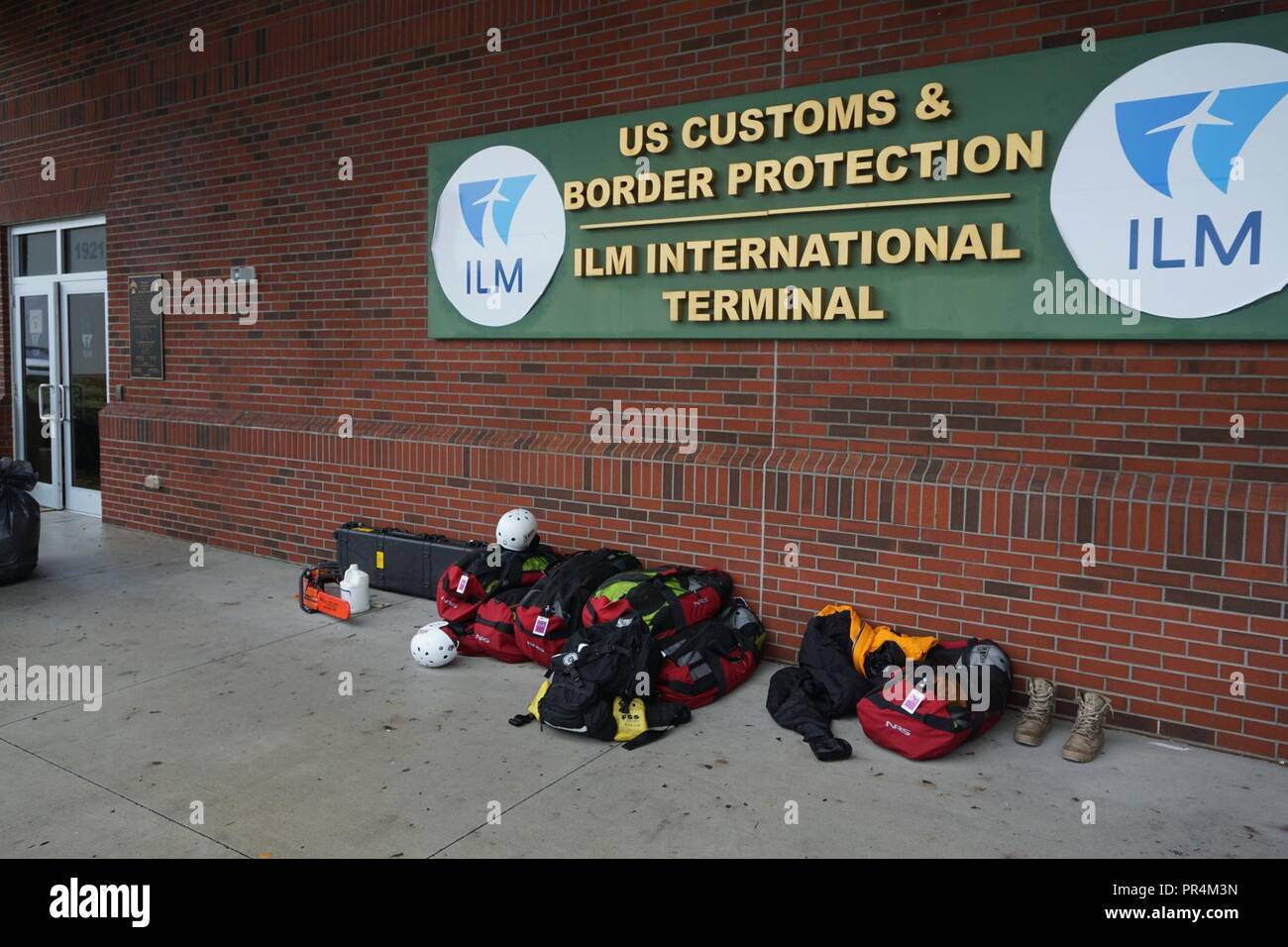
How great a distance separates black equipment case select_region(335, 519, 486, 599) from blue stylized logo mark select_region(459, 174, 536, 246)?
215cm

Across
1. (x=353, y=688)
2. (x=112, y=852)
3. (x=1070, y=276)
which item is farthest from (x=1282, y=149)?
(x=112, y=852)

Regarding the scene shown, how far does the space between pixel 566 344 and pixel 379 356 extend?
1.84m

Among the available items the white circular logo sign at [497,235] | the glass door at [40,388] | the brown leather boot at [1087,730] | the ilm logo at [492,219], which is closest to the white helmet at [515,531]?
the white circular logo sign at [497,235]

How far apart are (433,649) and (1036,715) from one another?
3.19m

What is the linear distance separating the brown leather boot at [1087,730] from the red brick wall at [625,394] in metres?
0.22

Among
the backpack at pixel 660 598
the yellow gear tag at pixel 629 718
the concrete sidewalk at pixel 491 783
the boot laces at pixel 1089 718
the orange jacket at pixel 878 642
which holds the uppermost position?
the backpack at pixel 660 598

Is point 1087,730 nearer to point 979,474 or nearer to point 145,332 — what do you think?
point 979,474

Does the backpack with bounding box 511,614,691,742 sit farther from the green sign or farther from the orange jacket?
the green sign

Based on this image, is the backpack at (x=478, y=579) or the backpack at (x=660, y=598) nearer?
the backpack at (x=660, y=598)

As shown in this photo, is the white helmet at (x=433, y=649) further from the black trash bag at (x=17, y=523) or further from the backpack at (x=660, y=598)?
the black trash bag at (x=17, y=523)

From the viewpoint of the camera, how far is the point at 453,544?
708 centimetres

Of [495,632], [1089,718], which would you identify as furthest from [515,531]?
[1089,718]

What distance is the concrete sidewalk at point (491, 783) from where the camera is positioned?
3.74 metres

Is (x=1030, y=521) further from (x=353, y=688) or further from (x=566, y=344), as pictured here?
(x=353, y=688)
